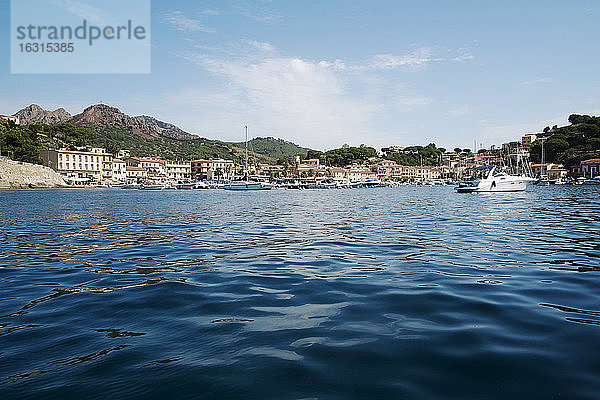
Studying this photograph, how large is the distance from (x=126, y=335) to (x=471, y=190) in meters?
55.6

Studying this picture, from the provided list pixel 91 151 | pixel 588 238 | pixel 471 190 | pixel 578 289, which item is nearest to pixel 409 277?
pixel 578 289

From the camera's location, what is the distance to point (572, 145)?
10969 cm


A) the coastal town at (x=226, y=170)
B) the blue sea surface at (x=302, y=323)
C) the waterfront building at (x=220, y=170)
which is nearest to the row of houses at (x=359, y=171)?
the coastal town at (x=226, y=170)

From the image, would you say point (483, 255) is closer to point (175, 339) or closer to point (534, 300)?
Answer: point (534, 300)

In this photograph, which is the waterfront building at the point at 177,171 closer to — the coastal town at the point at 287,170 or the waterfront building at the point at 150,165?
the coastal town at the point at 287,170

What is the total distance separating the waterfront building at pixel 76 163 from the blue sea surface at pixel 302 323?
349 ft

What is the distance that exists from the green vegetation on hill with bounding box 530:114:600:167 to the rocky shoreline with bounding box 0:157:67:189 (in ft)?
407

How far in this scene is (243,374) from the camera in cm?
346

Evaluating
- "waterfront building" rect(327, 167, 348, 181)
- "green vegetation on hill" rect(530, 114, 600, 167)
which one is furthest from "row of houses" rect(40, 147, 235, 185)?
"green vegetation on hill" rect(530, 114, 600, 167)

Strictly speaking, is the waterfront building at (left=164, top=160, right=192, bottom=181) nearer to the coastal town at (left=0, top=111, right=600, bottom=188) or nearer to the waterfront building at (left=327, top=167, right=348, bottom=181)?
the coastal town at (left=0, top=111, right=600, bottom=188)

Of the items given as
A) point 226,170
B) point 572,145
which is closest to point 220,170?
point 226,170

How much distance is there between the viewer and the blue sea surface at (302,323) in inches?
129

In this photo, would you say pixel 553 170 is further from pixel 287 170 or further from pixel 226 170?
pixel 226 170

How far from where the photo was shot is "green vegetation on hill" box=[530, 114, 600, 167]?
3917 inches
